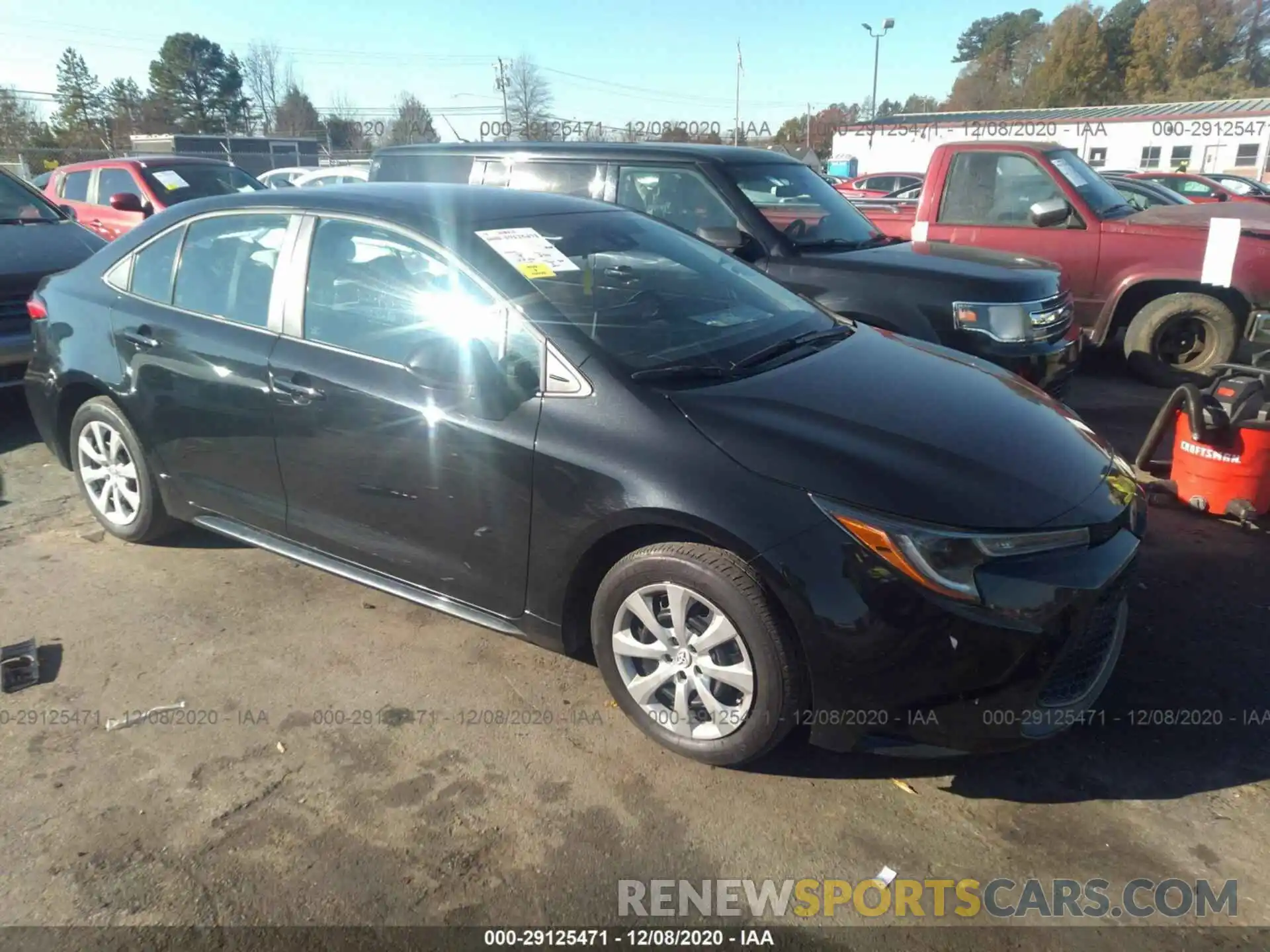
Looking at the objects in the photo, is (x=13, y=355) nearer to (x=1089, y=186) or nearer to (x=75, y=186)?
(x=75, y=186)

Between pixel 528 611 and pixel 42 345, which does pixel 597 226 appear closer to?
pixel 528 611

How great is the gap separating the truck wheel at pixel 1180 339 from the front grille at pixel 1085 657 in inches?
206

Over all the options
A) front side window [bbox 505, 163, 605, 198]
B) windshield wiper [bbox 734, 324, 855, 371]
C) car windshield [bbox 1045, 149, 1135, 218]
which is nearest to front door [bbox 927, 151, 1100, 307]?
car windshield [bbox 1045, 149, 1135, 218]

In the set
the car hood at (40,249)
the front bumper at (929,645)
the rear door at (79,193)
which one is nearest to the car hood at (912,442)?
the front bumper at (929,645)

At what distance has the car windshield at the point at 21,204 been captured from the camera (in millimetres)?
7039

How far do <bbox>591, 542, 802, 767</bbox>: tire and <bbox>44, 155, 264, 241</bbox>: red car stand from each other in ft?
31.5

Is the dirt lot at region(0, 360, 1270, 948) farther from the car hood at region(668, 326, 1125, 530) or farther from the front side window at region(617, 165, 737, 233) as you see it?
the front side window at region(617, 165, 737, 233)

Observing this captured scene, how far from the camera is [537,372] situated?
2.99m

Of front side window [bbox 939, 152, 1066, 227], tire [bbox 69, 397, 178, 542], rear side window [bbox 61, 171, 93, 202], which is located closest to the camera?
tire [bbox 69, 397, 178, 542]

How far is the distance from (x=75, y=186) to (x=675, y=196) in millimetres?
9473

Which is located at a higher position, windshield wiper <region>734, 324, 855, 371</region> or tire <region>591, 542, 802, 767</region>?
windshield wiper <region>734, 324, 855, 371</region>

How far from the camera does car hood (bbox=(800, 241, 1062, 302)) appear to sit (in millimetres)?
5285

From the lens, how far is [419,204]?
11.5 feet

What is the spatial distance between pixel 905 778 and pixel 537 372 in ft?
5.70
